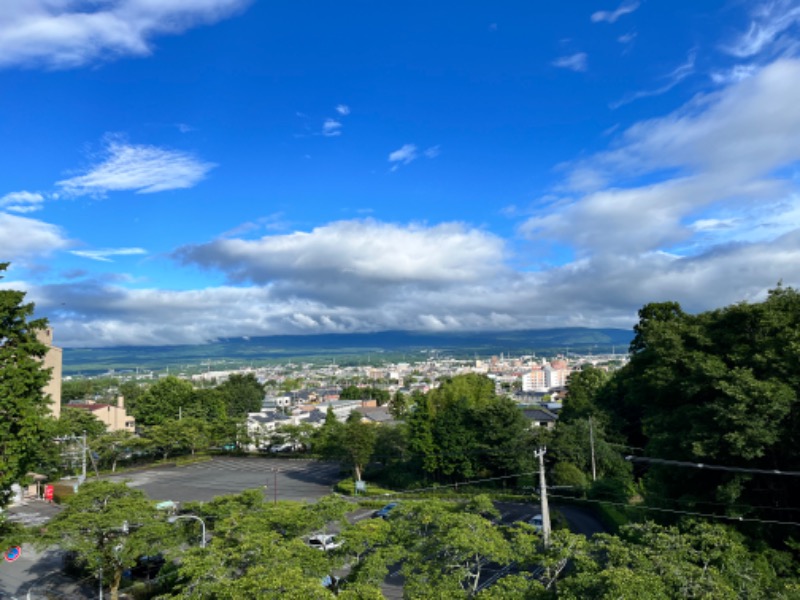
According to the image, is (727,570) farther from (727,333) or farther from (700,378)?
(727,333)

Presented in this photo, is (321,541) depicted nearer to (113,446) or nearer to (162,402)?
(113,446)

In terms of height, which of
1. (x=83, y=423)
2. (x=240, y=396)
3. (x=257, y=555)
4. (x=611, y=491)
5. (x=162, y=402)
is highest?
(x=257, y=555)

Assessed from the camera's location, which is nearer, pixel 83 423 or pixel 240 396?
pixel 83 423

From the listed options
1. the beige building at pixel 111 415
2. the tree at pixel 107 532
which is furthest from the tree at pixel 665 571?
the beige building at pixel 111 415

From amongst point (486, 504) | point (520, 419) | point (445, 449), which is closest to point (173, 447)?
point (445, 449)

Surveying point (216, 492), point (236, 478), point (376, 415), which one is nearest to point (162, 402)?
point (236, 478)

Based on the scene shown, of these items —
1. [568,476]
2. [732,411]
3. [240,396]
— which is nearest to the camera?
[732,411]
